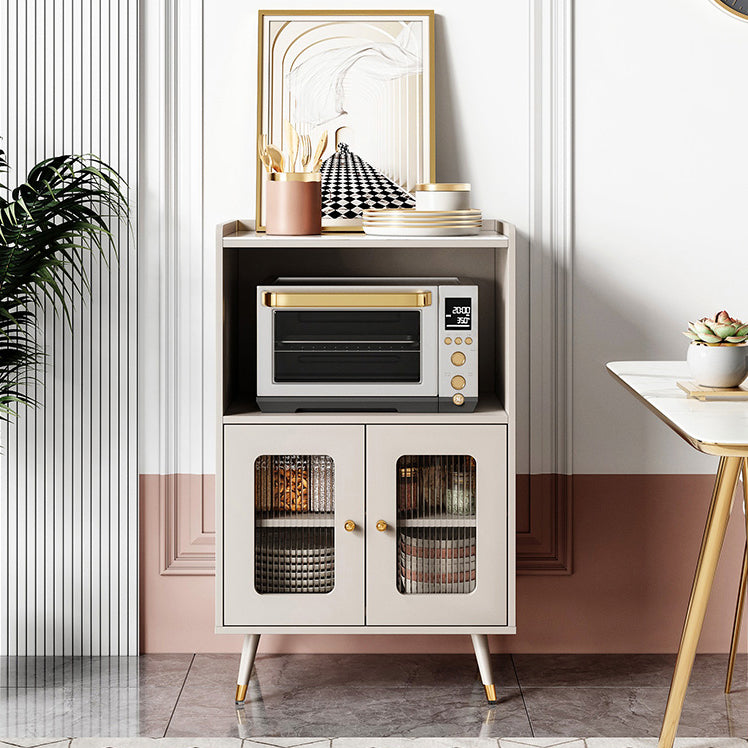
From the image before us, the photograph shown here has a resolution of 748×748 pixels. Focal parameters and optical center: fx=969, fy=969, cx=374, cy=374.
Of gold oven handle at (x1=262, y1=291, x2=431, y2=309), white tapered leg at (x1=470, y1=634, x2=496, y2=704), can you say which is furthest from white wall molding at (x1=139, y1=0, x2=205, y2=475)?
white tapered leg at (x1=470, y1=634, x2=496, y2=704)

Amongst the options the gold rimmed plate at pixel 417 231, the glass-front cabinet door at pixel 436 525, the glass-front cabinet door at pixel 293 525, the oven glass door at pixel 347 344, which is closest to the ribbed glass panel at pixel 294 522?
the glass-front cabinet door at pixel 293 525

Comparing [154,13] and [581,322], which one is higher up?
[154,13]

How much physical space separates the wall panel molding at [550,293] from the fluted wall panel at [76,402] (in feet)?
3.52

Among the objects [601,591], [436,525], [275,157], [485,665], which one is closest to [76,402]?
[275,157]

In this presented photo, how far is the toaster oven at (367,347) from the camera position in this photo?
2281mm

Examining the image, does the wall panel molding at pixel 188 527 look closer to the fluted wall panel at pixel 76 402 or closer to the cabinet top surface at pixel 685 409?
the fluted wall panel at pixel 76 402

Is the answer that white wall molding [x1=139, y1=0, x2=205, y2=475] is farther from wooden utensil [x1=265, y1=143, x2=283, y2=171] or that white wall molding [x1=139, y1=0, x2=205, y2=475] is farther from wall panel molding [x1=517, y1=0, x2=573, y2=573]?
wall panel molding [x1=517, y1=0, x2=573, y2=573]

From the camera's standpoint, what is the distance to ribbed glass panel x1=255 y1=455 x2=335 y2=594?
2.29 m

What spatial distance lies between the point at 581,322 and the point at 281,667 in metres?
1.24

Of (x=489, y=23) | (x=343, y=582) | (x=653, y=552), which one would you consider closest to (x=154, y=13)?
(x=489, y=23)

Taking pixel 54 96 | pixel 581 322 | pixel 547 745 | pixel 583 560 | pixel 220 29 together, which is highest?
pixel 220 29

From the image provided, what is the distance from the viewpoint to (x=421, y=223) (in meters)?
2.31

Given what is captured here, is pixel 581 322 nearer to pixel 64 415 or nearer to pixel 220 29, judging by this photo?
pixel 220 29

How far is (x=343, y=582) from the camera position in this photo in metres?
2.29
